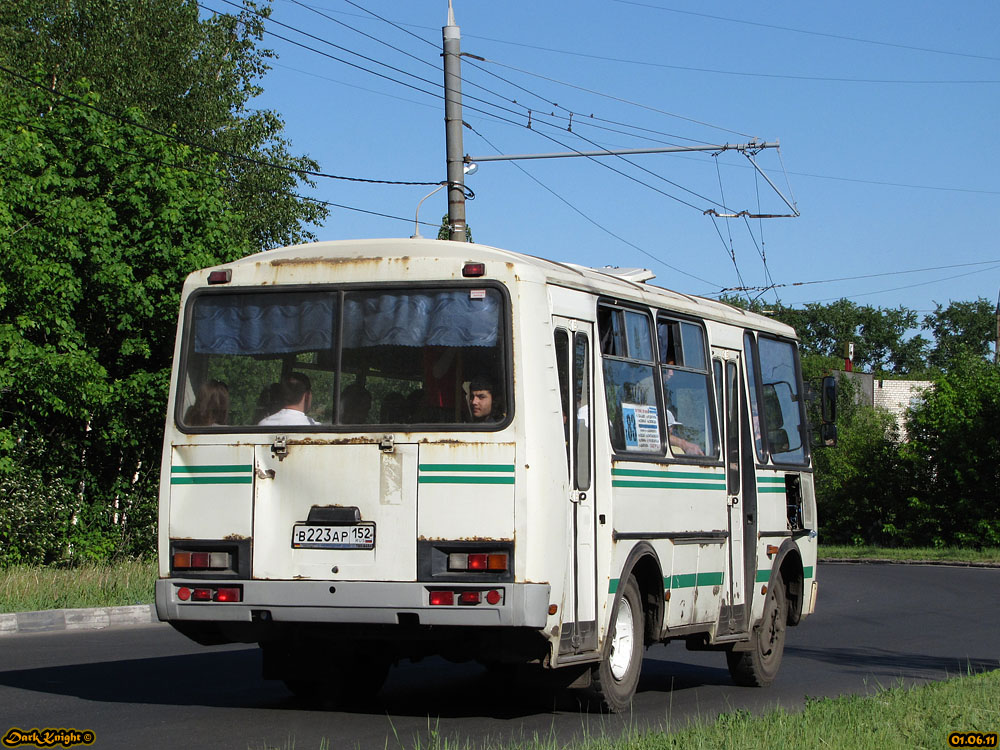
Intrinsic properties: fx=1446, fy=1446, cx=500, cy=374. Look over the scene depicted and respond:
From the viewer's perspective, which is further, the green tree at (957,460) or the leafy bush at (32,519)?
the green tree at (957,460)

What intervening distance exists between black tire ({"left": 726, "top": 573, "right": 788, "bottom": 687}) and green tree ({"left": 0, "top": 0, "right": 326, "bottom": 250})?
2243cm

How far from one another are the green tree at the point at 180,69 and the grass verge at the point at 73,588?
14.3 m

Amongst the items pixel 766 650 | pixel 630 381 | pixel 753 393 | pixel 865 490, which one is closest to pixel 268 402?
pixel 630 381

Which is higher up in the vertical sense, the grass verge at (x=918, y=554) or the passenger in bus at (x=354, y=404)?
the passenger in bus at (x=354, y=404)

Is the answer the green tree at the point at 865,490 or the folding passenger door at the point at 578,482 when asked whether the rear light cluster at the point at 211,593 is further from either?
the green tree at the point at 865,490

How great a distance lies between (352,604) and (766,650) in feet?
16.9

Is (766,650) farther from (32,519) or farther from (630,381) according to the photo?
(32,519)

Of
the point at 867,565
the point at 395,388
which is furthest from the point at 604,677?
the point at 867,565

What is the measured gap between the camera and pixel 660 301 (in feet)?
35.2

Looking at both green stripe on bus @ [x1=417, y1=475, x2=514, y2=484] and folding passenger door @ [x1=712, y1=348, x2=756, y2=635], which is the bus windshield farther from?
folding passenger door @ [x1=712, y1=348, x2=756, y2=635]

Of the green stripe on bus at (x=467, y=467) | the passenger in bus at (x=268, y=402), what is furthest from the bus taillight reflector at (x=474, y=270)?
the passenger in bus at (x=268, y=402)

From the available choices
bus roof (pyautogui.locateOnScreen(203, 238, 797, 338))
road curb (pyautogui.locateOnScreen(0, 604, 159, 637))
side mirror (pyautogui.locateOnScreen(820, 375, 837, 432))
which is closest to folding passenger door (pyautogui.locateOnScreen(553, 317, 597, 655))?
bus roof (pyautogui.locateOnScreen(203, 238, 797, 338))

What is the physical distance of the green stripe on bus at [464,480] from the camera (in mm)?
8422

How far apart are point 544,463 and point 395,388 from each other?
41.2 inches
